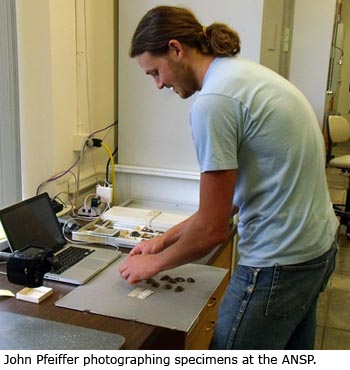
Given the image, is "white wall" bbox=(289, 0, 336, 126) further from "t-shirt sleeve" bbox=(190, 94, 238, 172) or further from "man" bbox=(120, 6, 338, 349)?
"t-shirt sleeve" bbox=(190, 94, 238, 172)

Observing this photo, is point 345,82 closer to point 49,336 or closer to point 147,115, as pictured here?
point 147,115

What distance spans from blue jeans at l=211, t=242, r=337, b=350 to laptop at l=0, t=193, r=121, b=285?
459mm

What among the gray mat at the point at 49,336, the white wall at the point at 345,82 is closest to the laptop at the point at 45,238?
the gray mat at the point at 49,336

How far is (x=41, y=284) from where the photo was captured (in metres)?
1.33

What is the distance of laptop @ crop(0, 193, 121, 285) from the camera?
147 centimetres

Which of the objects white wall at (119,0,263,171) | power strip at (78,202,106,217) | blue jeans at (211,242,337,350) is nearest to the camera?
blue jeans at (211,242,337,350)

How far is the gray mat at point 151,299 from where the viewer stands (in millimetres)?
1225

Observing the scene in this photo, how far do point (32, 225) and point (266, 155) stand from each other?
0.87m

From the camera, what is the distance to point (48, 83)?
1949mm

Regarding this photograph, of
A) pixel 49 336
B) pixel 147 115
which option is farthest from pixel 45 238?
pixel 147 115

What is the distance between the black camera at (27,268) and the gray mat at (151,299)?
91mm

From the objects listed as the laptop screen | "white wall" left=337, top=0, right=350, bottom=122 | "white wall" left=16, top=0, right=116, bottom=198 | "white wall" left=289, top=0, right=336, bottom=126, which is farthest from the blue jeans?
"white wall" left=337, top=0, right=350, bottom=122

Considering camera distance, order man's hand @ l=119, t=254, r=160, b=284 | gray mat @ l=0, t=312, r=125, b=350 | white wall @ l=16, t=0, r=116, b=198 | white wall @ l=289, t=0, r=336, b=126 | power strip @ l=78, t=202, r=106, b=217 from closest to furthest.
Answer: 1. gray mat @ l=0, t=312, r=125, b=350
2. man's hand @ l=119, t=254, r=160, b=284
3. white wall @ l=16, t=0, r=116, b=198
4. power strip @ l=78, t=202, r=106, b=217
5. white wall @ l=289, t=0, r=336, b=126
